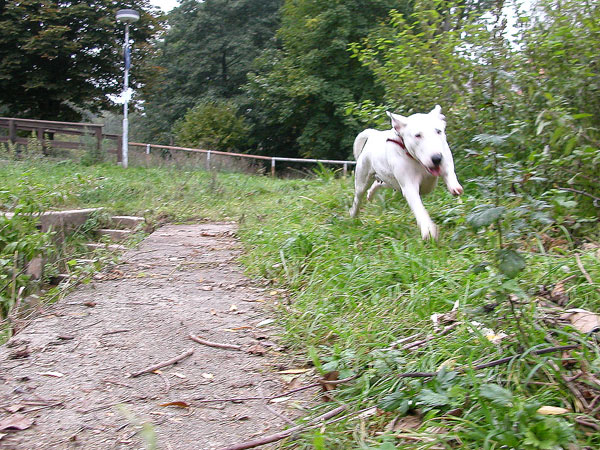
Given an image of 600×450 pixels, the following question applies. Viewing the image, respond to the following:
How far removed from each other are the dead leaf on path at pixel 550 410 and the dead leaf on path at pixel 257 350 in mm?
1600

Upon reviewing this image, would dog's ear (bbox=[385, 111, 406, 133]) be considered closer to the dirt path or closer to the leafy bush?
the dirt path

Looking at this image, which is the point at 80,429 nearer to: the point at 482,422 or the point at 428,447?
the point at 428,447

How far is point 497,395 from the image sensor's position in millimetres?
1821

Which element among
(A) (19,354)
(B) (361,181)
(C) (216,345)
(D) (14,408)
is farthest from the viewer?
(B) (361,181)

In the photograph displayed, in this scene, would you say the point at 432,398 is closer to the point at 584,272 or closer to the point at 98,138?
the point at 584,272

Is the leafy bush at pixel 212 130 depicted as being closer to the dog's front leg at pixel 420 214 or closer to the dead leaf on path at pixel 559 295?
the dog's front leg at pixel 420 214

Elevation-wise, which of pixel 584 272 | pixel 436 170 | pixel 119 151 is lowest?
pixel 584 272

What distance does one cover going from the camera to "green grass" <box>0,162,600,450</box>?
6.20 ft

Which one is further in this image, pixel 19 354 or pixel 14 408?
pixel 19 354

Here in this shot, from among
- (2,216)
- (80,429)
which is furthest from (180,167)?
(80,429)

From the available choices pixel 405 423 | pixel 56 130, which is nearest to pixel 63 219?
pixel 405 423

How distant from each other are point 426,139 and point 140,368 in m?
2.70

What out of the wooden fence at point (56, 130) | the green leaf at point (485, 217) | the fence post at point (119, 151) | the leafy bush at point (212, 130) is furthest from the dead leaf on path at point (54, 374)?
the leafy bush at point (212, 130)

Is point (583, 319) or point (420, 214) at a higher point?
point (420, 214)
